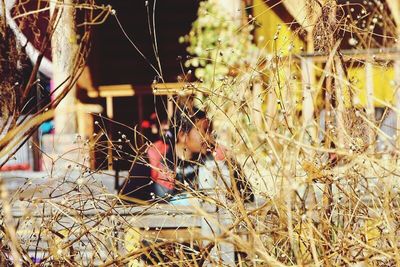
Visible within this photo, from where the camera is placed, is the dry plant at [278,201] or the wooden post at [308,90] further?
the dry plant at [278,201]

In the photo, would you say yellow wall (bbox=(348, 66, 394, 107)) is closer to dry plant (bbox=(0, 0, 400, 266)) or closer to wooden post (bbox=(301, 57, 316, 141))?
dry plant (bbox=(0, 0, 400, 266))

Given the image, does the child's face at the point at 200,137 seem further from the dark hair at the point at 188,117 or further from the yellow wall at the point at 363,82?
the yellow wall at the point at 363,82

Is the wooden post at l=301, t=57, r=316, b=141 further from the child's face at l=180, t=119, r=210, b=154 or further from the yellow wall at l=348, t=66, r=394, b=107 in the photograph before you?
the child's face at l=180, t=119, r=210, b=154

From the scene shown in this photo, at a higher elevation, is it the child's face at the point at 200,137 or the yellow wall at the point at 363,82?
the yellow wall at the point at 363,82

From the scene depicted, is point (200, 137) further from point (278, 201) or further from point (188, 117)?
point (278, 201)

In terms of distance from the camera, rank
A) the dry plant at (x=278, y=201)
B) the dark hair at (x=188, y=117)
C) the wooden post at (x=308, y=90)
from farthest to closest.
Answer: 1. the dark hair at (x=188, y=117)
2. the dry plant at (x=278, y=201)
3. the wooden post at (x=308, y=90)

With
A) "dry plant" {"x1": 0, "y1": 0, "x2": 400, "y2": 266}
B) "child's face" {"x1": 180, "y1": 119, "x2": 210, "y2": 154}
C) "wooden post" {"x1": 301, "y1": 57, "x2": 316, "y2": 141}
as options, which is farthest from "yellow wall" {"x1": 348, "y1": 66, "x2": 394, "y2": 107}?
"child's face" {"x1": 180, "y1": 119, "x2": 210, "y2": 154}

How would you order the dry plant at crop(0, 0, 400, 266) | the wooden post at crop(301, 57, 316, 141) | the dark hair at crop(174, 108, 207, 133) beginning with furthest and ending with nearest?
the dark hair at crop(174, 108, 207, 133) < the dry plant at crop(0, 0, 400, 266) < the wooden post at crop(301, 57, 316, 141)

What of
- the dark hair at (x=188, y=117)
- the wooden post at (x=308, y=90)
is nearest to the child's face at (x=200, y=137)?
the dark hair at (x=188, y=117)

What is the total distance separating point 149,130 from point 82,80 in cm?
104

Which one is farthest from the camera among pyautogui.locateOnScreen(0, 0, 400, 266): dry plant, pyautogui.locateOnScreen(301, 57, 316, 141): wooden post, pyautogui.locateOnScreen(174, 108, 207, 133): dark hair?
pyautogui.locateOnScreen(174, 108, 207, 133): dark hair

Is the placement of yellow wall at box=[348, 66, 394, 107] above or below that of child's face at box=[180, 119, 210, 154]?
above

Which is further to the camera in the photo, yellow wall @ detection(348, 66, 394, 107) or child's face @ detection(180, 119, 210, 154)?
child's face @ detection(180, 119, 210, 154)

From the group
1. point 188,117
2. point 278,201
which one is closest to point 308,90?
point 278,201
